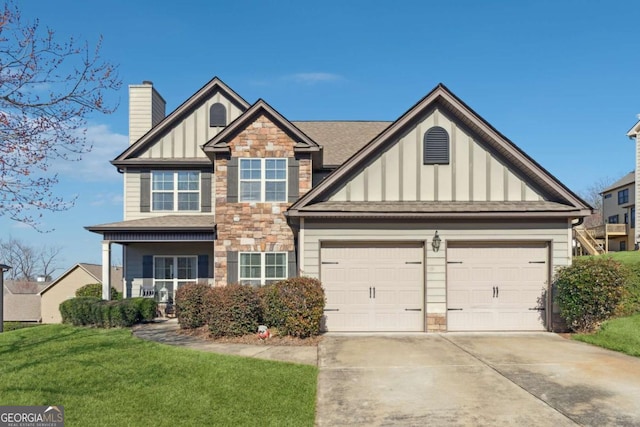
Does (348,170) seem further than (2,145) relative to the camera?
Yes

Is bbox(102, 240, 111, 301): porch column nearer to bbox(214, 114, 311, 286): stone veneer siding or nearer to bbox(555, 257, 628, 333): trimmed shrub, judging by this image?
bbox(214, 114, 311, 286): stone veneer siding

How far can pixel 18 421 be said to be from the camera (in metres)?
6.02

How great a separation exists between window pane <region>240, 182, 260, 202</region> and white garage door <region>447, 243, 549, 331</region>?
7.01 meters

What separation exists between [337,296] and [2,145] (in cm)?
859

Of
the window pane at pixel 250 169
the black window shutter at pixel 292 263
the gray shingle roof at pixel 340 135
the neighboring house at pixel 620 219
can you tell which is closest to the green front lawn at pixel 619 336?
the black window shutter at pixel 292 263

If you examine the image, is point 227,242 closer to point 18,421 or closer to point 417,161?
point 417,161

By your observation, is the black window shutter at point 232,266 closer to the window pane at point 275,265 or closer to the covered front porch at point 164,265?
the window pane at point 275,265

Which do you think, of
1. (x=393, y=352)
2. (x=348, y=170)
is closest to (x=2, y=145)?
(x=348, y=170)

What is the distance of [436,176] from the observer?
512 inches

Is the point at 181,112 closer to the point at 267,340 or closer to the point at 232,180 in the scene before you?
the point at 232,180

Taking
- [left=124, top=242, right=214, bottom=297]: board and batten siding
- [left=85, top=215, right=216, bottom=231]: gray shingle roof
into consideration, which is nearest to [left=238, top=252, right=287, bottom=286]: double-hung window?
[left=85, top=215, right=216, bottom=231]: gray shingle roof

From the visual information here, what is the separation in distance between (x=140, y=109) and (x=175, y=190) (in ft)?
15.1

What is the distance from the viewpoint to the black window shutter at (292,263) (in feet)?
51.7

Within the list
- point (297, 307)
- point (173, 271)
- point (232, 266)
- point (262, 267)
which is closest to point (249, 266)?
point (262, 267)
